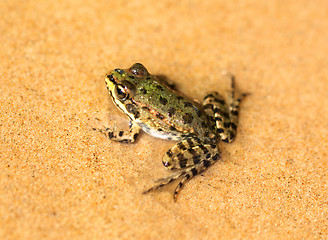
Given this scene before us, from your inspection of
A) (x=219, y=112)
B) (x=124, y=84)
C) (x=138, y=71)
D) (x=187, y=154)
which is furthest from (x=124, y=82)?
(x=219, y=112)

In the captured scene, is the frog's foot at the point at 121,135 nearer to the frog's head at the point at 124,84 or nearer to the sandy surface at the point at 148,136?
the sandy surface at the point at 148,136

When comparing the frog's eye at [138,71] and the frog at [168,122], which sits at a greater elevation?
the frog's eye at [138,71]

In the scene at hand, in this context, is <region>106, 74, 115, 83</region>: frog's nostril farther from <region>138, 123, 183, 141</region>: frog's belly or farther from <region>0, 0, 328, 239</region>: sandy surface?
<region>138, 123, 183, 141</region>: frog's belly

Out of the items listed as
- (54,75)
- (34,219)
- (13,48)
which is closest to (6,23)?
(13,48)

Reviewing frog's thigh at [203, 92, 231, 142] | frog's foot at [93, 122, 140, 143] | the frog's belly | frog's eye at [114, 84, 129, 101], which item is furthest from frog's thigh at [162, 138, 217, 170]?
frog's eye at [114, 84, 129, 101]

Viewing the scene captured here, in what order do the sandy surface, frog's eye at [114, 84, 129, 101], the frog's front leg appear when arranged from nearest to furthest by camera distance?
1. the sandy surface
2. the frog's front leg
3. frog's eye at [114, 84, 129, 101]

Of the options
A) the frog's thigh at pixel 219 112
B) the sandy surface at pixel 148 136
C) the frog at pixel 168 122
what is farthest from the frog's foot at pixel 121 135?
the frog's thigh at pixel 219 112
